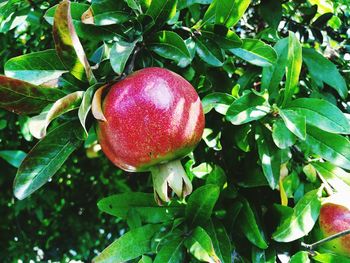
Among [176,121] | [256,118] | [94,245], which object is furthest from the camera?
[94,245]

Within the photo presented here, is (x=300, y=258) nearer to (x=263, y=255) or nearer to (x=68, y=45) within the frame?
(x=263, y=255)

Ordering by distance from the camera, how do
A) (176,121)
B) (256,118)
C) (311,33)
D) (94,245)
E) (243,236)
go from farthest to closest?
(94,245), (311,33), (243,236), (256,118), (176,121)

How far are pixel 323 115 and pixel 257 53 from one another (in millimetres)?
186

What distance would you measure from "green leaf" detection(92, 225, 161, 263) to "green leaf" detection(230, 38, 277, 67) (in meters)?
0.40

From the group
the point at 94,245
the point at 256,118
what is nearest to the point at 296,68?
the point at 256,118

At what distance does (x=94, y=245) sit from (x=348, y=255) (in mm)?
1276

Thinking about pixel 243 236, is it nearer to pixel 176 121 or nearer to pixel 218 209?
pixel 218 209

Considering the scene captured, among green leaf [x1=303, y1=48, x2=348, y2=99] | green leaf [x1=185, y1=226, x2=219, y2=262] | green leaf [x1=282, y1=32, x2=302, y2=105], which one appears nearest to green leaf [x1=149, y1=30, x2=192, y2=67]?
green leaf [x1=282, y1=32, x2=302, y2=105]

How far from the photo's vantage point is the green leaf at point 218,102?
100 cm

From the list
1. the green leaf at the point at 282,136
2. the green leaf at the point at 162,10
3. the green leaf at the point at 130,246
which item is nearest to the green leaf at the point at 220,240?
the green leaf at the point at 130,246

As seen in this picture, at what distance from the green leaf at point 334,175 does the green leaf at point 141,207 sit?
0.33m

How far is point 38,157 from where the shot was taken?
0.88 m

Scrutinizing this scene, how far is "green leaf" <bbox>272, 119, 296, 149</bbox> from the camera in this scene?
919mm

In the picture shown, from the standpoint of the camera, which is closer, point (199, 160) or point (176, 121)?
point (176, 121)
